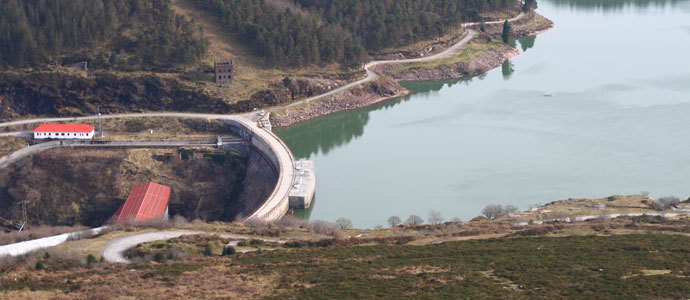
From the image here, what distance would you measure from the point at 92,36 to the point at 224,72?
16.2m

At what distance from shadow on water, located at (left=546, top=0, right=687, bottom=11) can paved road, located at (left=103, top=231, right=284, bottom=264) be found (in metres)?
135

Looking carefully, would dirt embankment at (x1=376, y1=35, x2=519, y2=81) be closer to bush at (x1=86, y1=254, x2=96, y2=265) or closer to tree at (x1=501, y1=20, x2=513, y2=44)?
tree at (x1=501, y1=20, x2=513, y2=44)

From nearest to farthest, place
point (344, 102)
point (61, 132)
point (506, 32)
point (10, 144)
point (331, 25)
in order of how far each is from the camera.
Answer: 1. point (61, 132)
2. point (10, 144)
3. point (344, 102)
4. point (331, 25)
5. point (506, 32)

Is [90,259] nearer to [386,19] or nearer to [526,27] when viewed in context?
[386,19]

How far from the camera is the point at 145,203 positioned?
214 ft


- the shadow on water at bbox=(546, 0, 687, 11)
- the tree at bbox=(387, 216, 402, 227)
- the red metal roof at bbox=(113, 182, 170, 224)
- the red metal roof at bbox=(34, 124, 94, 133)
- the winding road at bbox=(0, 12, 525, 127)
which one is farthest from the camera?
the shadow on water at bbox=(546, 0, 687, 11)

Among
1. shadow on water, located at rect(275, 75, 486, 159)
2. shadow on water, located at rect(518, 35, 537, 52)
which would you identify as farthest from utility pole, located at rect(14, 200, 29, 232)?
shadow on water, located at rect(518, 35, 537, 52)

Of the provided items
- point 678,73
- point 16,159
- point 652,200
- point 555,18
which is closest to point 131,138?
point 16,159

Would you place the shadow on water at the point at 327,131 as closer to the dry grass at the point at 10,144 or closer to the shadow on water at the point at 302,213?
the shadow on water at the point at 302,213

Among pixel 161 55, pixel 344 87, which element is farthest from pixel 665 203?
pixel 161 55

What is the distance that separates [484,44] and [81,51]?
197ft

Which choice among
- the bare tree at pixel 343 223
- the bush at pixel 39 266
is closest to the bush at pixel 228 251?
the bush at pixel 39 266

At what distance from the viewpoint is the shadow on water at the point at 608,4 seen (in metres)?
166

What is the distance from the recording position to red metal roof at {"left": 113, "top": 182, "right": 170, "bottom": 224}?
206ft
